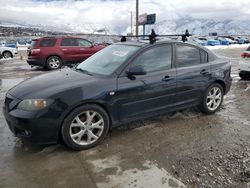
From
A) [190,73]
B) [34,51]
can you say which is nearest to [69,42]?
[34,51]

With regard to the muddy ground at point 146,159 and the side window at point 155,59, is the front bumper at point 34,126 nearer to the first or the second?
the muddy ground at point 146,159

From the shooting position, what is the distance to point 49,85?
4230 mm

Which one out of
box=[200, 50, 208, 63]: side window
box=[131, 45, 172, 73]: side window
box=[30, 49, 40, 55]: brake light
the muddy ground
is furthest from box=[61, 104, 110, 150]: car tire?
box=[30, 49, 40, 55]: brake light

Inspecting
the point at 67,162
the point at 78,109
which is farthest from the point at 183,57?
the point at 67,162

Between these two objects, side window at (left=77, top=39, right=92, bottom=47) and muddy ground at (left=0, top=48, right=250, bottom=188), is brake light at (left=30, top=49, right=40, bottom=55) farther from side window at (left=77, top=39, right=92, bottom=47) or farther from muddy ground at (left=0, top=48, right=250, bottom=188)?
muddy ground at (left=0, top=48, right=250, bottom=188)

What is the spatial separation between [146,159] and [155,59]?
1830mm

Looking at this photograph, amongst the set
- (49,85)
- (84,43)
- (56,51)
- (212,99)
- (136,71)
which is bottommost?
(212,99)

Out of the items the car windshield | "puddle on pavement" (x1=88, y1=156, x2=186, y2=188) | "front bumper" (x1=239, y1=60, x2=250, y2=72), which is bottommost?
"puddle on pavement" (x1=88, y1=156, x2=186, y2=188)

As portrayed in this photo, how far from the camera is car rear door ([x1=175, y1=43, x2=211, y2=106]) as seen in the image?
16.9 feet

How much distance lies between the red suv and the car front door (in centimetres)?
945

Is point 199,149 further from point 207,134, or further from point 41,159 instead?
point 41,159

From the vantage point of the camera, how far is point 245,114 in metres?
5.89

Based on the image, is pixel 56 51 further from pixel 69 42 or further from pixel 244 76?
pixel 244 76

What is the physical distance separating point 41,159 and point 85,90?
3.79ft
